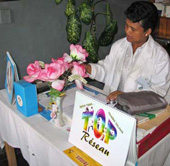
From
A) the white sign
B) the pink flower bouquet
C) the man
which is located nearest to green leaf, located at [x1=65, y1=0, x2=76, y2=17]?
the man

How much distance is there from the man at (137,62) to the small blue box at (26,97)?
0.46 meters

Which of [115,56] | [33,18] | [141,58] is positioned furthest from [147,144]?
[33,18]

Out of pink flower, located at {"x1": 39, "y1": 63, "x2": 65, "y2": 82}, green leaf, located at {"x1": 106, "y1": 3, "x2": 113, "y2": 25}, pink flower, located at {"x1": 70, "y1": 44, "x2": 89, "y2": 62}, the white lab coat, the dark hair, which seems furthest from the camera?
green leaf, located at {"x1": 106, "y1": 3, "x2": 113, "y2": 25}

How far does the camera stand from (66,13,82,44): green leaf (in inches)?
90.3

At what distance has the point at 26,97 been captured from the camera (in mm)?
1376

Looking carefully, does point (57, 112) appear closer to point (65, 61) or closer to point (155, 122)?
point (65, 61)

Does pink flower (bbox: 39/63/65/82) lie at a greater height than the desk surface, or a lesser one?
greater

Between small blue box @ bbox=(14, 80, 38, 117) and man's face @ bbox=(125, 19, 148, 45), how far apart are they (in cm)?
76

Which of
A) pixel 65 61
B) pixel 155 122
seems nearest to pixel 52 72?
pixel 65 61

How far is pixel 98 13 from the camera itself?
8.59 feet

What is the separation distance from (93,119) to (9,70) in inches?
31.1

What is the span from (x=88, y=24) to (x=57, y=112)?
1.44m

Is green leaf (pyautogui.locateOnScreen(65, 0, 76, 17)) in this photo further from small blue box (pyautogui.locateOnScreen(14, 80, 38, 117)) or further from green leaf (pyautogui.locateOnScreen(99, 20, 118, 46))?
small blue box (pyautogui.locateOnScreen(14, 80, 38, 117))

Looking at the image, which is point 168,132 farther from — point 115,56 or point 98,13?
point 98,13
